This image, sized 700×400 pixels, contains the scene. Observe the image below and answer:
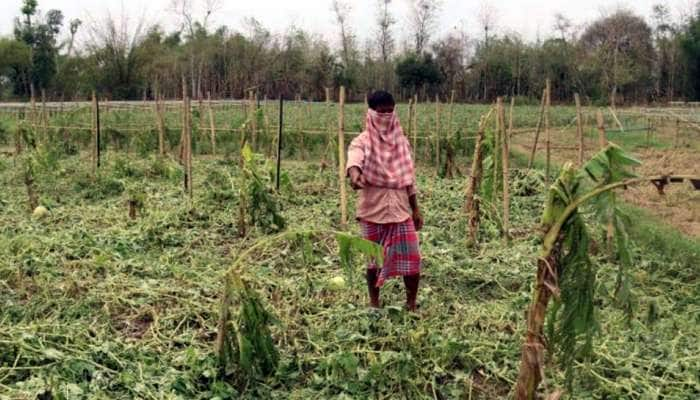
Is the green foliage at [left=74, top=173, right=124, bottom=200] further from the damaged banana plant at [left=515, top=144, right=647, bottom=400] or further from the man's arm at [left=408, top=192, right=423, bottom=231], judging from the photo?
the damaged banana plant at [left=515, top=144, right=647, bottom=400]

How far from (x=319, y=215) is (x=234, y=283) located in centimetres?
418

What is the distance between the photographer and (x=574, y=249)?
2744 millimetres

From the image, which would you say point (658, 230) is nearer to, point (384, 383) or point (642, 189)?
point (642, 189)

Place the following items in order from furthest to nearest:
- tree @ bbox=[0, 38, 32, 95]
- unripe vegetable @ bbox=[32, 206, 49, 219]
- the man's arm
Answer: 1. tree @ bbox=[0, 38, 32, 95]
2. unripe vegetable @ bbox=[32, 206, 49, 219]
3. the man's arm

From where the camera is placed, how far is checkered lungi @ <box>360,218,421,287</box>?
4.31 m

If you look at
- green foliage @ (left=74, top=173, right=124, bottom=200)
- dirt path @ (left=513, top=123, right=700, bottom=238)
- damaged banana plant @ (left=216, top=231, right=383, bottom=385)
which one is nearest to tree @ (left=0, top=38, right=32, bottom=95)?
dirt path @ (left=513, top=123, right=700, bottom=238)

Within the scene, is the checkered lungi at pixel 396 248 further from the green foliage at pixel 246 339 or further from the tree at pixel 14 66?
the tree at pixel 14 66

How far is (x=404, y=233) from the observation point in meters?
4.34

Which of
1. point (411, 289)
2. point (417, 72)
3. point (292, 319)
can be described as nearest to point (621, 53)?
point (417, 72)

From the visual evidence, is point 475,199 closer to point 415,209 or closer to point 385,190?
point 415,209

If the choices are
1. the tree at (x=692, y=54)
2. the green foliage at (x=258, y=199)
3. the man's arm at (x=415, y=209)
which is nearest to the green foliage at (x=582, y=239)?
the man's arm at (x=415, y=209)

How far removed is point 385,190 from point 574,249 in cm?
168

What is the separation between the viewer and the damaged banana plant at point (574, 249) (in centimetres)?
266

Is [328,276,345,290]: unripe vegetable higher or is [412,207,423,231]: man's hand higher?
[412,207,423,231]: man's hand
